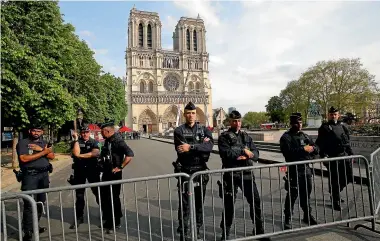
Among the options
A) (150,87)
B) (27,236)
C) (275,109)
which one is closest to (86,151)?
(27,236)

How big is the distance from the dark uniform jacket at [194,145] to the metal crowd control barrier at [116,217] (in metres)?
0.40

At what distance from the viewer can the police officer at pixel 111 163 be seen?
4.79 meters

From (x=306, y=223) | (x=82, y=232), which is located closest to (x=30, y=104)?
(x=82, y=232)

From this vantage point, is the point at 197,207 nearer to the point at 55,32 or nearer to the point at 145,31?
the point at 55,32

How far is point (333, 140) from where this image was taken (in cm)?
554

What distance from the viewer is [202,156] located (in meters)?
4.23

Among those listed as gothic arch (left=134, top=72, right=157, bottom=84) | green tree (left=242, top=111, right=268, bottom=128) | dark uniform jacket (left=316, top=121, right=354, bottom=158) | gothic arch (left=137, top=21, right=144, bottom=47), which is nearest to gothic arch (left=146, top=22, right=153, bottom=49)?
gothic arch (left=137, top=21, right=144, bottom=47)

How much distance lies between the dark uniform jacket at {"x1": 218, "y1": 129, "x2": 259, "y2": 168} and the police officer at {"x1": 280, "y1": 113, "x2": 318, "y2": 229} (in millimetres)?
753

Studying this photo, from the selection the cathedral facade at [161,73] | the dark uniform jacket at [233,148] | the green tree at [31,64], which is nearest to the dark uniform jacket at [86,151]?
the dark uniform jacket at [233,148]

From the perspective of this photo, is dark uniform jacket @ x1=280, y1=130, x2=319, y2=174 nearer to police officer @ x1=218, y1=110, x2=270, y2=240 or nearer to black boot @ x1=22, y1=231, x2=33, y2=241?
police officer @ x1=218, y1=110, x2=270, y2=240

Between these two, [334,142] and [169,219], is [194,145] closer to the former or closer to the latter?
[169,219]

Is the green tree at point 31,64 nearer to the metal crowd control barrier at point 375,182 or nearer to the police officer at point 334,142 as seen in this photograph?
the police officer at point 334,142

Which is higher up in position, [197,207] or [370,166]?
[370,166]

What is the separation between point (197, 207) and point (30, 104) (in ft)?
34.1
